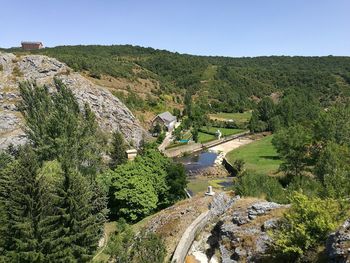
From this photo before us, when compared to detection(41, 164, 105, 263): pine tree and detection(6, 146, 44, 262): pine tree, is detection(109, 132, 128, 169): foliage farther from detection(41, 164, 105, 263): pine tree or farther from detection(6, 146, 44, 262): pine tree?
detection(6, 146, 44, 262): pine tree

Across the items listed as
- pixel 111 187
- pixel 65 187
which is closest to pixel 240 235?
pixel 65 187

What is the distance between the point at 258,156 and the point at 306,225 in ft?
205

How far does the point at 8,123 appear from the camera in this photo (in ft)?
219

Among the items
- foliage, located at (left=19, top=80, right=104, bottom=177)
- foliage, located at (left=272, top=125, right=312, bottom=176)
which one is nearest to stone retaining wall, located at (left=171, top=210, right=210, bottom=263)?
foliage, located at (left=19, top=80, right=104, bottom=177)

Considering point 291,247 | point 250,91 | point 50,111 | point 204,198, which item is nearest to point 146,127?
point 50,111

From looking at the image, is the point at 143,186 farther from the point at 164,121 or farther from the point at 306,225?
the point at 164,121

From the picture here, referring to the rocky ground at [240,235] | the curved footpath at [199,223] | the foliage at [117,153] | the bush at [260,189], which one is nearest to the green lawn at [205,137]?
the foliage at [117,153]

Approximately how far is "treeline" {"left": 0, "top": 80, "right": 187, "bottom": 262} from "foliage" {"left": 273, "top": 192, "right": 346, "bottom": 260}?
7630 millimetres

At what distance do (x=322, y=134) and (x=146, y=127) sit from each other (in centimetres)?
5508

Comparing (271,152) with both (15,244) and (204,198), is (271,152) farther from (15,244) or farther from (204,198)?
(15,244)

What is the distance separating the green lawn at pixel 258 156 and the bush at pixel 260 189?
28.9 metres

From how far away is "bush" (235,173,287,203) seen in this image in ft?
96.3

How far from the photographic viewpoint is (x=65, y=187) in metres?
25.5

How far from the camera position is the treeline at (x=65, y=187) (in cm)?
2441
